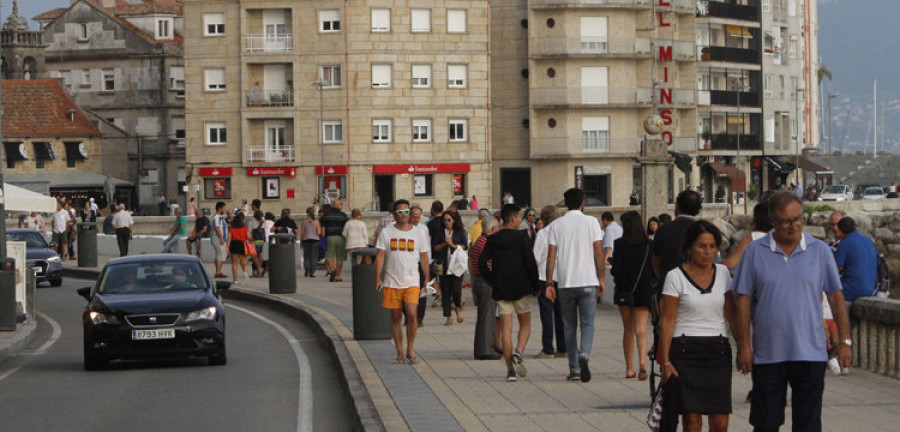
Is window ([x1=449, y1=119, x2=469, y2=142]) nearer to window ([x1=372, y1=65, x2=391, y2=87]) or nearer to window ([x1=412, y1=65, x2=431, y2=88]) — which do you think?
window ([x1=412, y1=65, x2=431, y2=88])

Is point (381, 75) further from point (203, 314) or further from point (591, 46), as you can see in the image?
point (203, 314)

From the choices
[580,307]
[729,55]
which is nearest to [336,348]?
[580,307]

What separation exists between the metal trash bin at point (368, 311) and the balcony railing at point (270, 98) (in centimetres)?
5703

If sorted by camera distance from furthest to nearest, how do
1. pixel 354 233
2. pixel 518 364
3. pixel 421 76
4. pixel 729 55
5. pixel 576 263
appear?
pixel 729 55
pixel 421 76
pixel 354 233
pixel 576 263
pixel 518 364

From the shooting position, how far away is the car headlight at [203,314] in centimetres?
1811

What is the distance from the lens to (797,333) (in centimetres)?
862

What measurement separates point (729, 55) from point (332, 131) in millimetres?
31059

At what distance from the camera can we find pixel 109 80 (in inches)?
3871

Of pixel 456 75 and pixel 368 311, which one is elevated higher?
pixel 456 75

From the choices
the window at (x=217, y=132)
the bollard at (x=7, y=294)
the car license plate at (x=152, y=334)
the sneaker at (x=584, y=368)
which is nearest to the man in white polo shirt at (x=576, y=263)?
the sneaker at (x=584, y=368)

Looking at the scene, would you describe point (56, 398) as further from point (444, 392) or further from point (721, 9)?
point (721, 9)

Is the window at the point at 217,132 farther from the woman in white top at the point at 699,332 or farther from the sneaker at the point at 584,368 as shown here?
the woman in white top at the point at 699,332

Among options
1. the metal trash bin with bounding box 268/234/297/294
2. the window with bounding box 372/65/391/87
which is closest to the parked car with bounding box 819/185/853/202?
the window with bounding box 372/65/391/87

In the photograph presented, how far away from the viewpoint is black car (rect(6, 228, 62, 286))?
3809cm
